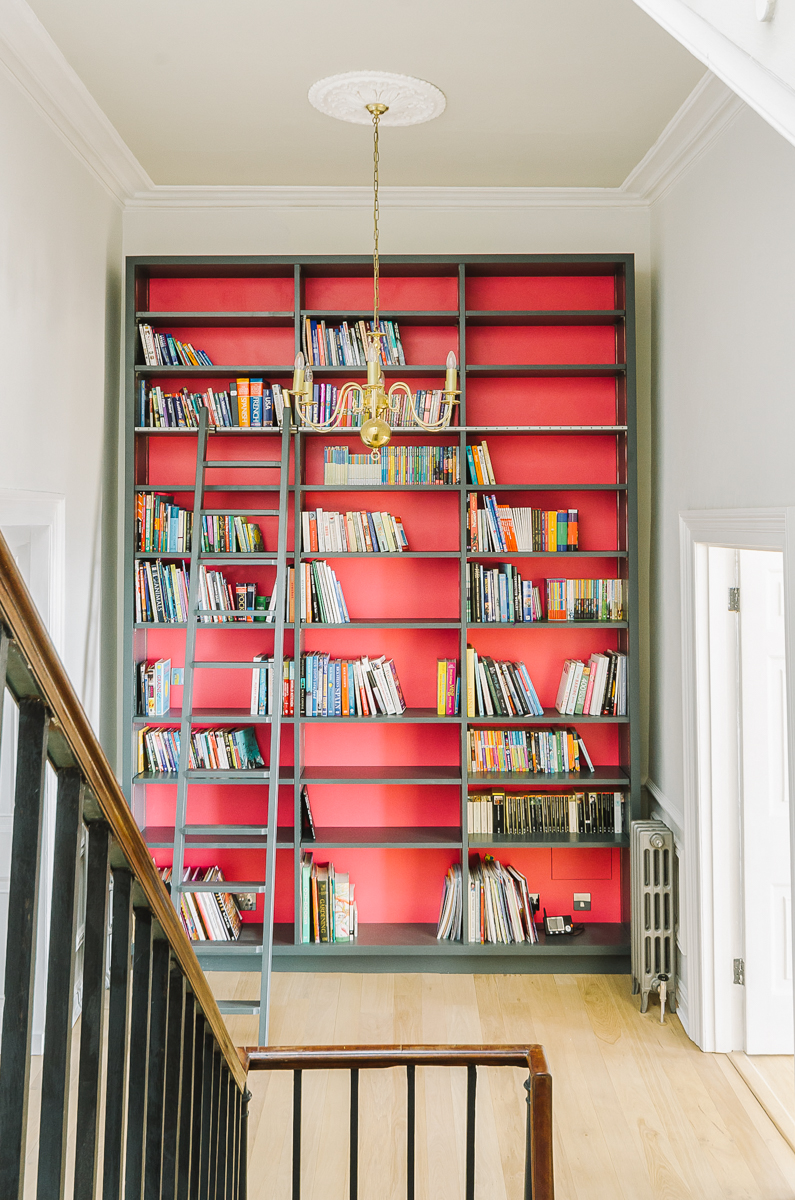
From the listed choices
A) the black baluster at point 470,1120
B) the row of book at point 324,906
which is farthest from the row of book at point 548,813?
the black baluster at point 470,1120

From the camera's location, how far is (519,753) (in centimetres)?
392

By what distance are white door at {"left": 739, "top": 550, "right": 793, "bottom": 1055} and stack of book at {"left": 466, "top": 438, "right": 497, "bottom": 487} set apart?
3.75 feet

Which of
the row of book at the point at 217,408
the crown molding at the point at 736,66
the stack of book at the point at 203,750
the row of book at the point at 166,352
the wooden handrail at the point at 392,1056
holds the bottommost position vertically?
the wooden handrail at the point at 392,1056

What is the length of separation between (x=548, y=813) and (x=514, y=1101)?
1.25 metres

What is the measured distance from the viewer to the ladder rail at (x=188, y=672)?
11.6ft

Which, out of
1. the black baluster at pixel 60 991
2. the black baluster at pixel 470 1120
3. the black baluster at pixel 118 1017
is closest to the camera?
the black baluster at pixel 60 991

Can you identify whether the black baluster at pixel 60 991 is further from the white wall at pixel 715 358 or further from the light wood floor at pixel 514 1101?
the white wall at pixel 715 358

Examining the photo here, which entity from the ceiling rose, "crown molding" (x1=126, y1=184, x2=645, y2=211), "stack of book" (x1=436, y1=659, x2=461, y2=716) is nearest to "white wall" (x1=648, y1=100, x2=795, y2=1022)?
"crown molding" (x1=126, y1=184, x2=645, y2=211)

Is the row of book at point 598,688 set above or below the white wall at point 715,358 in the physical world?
below

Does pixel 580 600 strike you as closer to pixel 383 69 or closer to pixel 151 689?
pixel 151 689

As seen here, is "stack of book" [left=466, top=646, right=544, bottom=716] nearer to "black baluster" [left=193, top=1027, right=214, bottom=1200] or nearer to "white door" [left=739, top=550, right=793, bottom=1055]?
"white door" [left=739, top=550, right=793, bottom=1055]

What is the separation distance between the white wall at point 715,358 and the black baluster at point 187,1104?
1961 mm

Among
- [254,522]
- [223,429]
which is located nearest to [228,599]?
[254,522]

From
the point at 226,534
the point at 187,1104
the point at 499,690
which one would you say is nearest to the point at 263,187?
the point at 226,534
